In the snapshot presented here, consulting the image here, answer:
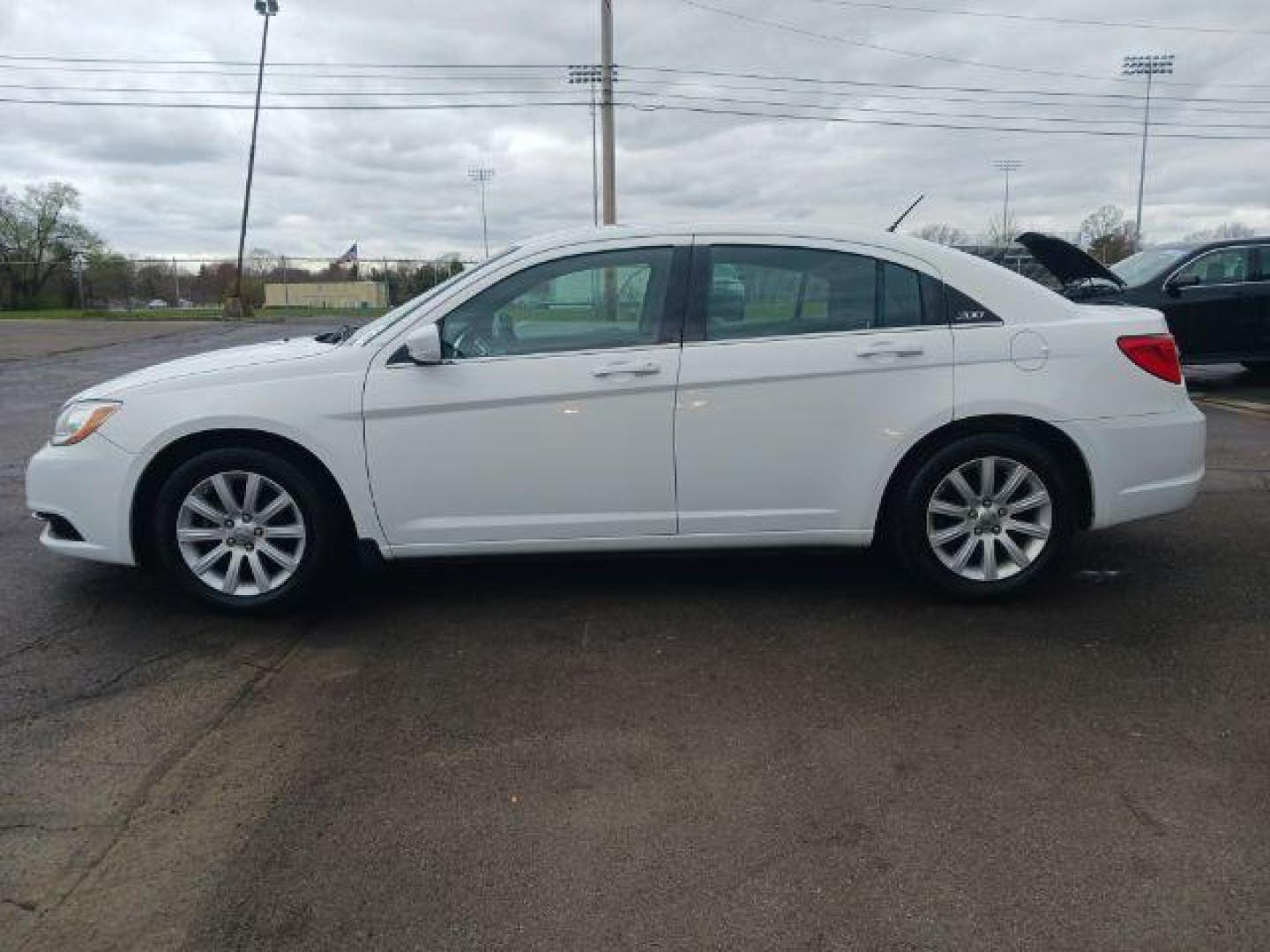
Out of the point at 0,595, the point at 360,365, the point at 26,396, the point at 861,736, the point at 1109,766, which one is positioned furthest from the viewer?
the point at 26,396

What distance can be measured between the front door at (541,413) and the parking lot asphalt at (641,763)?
48 centimetres

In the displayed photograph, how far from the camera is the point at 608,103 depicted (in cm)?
2697

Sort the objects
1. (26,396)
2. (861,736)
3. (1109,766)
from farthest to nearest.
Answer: (26,396)
(861,736)
(1109,766)

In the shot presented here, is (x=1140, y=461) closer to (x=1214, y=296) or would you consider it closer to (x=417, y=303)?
(x=417, y=303)

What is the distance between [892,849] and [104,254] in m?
50.4

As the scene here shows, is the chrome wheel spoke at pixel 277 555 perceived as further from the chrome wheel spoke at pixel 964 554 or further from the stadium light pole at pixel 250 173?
the stadium light pole at pixel 250 173

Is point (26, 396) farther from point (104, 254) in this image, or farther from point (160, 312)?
point (104, 254)

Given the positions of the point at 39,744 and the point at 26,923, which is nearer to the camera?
the point at 26,923

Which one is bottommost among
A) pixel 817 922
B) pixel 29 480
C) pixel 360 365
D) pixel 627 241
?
pixel 817 922

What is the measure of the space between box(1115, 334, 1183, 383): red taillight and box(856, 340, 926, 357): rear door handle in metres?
0.92

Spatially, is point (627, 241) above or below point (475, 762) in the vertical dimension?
above

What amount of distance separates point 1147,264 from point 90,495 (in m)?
11.3

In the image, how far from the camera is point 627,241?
4.31 m

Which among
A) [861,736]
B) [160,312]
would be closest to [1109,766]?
[861,736]
